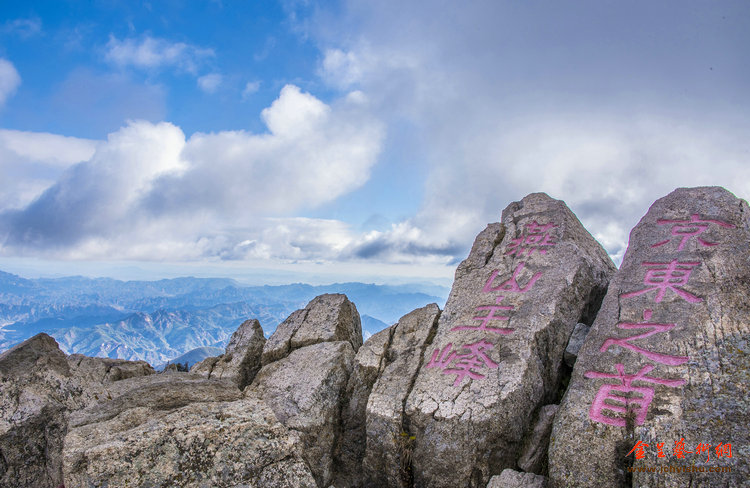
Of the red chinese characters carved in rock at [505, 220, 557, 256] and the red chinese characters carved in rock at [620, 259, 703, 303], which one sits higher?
the red chinese characters carved in rock at [505, 220, 557, 256]

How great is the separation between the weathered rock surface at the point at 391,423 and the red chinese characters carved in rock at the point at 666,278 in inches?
244

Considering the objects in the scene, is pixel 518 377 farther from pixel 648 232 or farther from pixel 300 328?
pixel 300 328

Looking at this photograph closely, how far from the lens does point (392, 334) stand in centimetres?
1421

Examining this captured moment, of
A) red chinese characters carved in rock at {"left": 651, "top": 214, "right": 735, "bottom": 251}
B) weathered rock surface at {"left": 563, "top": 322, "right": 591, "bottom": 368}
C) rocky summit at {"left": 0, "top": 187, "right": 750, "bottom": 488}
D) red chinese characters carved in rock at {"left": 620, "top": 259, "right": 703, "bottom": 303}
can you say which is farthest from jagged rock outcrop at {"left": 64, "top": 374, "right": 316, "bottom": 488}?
red chinese characters carved in rock at {"left": 651, "top": 214, "right": 735, "bottom": 251}

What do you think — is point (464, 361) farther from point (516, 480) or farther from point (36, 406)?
point (36, 406)

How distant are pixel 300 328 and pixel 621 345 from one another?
10.8 meters

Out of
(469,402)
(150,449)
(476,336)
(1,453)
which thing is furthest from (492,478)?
(1,453)

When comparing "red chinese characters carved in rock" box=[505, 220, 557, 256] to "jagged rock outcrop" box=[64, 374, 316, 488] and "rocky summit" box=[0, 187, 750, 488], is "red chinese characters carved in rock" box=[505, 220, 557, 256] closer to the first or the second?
"rocky summit" box=[0, 187, 750, 488]

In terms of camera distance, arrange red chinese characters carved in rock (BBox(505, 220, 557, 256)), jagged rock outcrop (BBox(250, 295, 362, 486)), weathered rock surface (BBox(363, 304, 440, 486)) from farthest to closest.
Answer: red chinese characters carved in rock (BBox(505, 220, 557, 256)), jagged rock outcrop (BBox(250, 295, 362, 486)), weathered rock surface (BBox(363, 304, 440, 486))

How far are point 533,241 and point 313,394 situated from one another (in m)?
8.95

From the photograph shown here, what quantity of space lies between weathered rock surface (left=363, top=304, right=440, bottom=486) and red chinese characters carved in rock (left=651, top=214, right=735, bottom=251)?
778 cm

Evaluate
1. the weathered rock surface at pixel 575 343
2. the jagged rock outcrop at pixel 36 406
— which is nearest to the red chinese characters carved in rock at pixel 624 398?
the weathered rock surface at pixel 575 343

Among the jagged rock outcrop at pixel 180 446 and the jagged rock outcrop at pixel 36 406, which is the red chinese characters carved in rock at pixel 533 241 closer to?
the jagged rock outcrop at pixel 180 446

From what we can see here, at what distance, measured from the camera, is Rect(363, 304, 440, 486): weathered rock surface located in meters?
10.2
